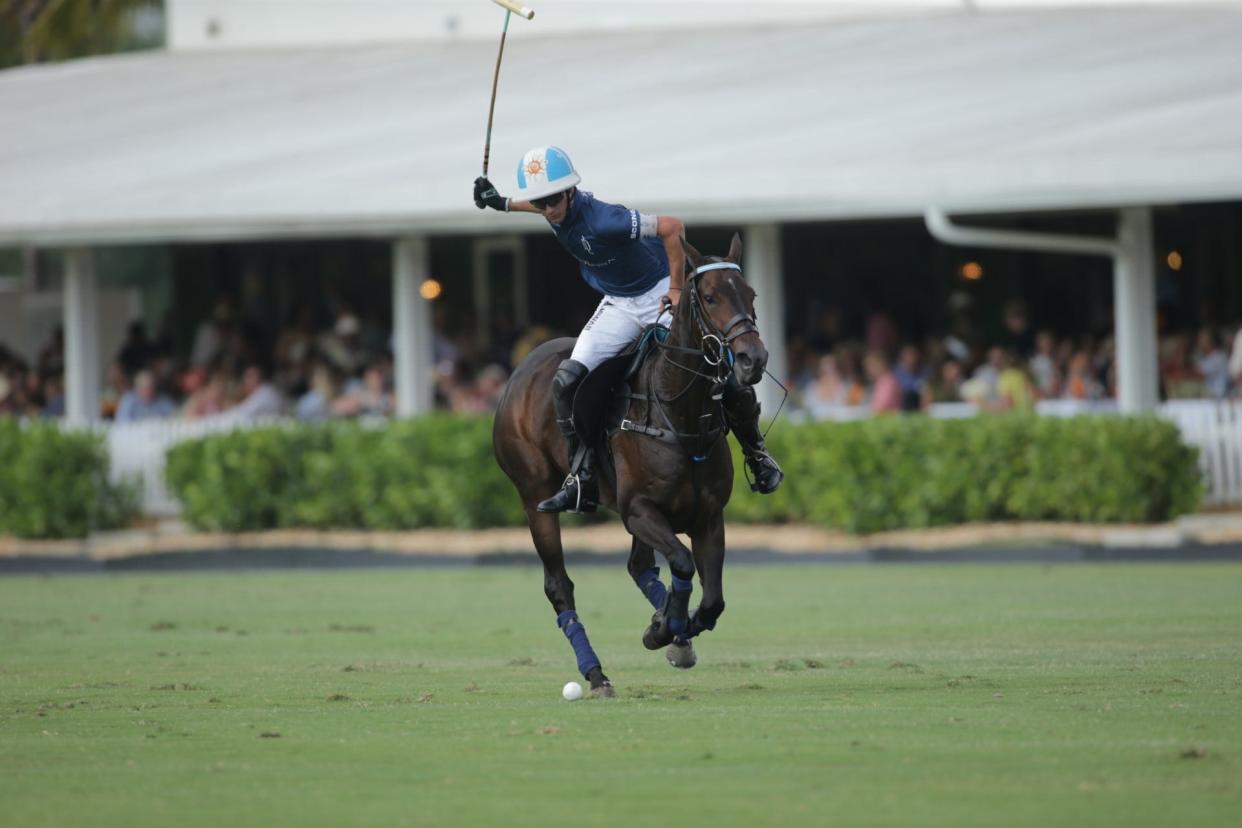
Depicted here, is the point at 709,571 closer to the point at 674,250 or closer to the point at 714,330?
the point at 714,330

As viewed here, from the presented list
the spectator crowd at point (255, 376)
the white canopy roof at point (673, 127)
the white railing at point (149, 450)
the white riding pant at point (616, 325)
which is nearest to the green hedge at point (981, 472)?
the white canopy roof at point (673, 127)

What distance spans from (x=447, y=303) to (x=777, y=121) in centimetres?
682

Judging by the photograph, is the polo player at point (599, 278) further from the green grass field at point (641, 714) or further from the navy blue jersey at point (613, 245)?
the green grass field at point (641, 714)

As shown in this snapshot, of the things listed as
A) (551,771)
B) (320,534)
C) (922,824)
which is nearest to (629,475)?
(551,771)

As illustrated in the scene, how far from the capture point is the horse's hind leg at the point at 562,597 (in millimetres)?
10023

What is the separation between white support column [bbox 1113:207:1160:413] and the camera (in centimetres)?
2070

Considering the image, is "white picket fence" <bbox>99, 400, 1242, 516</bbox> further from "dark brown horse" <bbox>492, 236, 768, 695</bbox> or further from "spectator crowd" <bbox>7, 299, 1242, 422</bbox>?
"dark brown horse" <bbox>492, 236, 768, 695</bbox>

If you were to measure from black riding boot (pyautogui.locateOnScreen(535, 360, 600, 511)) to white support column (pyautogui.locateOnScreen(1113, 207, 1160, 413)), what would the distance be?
11143mm

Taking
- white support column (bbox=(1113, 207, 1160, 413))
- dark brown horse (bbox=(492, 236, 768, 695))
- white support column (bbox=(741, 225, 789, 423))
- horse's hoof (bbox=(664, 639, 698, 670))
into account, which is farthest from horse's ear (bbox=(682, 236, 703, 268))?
white support column (bbox=(741, 225, 789, 423))

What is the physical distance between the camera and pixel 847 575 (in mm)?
18234

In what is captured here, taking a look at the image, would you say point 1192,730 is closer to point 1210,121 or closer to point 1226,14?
point 1210,121

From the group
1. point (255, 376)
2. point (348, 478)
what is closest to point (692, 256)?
point (348, 478)

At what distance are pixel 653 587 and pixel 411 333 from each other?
1254 cm

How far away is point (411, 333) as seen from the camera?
902 inches
